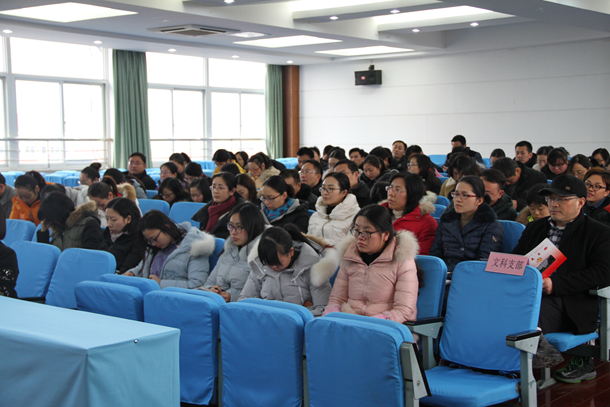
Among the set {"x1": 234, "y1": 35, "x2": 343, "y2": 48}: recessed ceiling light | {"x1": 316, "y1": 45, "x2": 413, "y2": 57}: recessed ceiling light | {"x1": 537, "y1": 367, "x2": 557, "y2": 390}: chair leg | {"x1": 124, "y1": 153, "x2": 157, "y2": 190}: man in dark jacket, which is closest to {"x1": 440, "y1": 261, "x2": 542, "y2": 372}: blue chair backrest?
{"x1": 537, "y1": 367, "x2": 557, "y2": 390}: chair leg

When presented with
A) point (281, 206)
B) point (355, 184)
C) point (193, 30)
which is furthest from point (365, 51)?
point (281, 206)

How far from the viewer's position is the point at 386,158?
349 inches

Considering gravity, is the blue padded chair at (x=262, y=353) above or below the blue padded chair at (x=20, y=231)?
below

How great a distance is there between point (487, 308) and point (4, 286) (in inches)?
91.5

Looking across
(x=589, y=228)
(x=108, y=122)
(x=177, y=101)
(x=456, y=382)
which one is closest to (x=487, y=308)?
(x=456, y=382)

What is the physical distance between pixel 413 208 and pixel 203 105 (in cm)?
1301

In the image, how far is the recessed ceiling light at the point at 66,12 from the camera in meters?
9.45

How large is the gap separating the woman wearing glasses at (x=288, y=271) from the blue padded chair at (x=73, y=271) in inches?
38.7

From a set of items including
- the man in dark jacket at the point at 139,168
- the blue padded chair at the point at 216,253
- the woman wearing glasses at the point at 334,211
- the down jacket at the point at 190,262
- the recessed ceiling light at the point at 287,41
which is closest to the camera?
the down jacket at the point at 190,262

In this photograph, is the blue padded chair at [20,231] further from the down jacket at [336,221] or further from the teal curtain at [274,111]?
the teal curtain at [274,111]

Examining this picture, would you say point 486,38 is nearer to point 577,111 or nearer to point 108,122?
point 577,111

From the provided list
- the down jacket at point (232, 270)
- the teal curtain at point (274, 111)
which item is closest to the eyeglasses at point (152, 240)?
the down jacket at point (232, 270)

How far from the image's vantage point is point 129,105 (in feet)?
45.1

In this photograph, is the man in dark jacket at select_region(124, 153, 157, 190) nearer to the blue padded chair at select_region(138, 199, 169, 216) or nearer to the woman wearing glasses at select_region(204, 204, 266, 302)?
the blue padded chair at select_region(138, 199, 169, 216)
